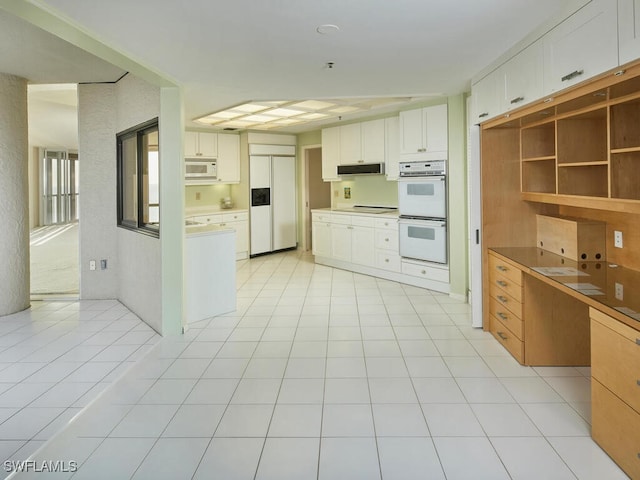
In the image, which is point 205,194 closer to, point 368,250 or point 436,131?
point 368,250

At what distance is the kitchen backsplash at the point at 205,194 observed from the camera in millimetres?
8148

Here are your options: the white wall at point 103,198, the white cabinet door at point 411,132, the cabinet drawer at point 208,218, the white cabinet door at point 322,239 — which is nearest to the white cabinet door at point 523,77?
the white cabinet door at point 411,132

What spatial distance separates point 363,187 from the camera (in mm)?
7711

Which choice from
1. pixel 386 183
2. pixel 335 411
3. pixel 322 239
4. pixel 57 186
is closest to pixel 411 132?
pixel 386 183

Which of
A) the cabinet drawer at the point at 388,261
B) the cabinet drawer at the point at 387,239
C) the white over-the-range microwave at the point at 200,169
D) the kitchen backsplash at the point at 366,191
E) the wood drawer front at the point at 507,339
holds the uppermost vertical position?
the white over-the-range microwave at the point at 200,169

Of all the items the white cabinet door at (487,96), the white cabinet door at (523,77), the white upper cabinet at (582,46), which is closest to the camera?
the white upper cabinet at (582,46)

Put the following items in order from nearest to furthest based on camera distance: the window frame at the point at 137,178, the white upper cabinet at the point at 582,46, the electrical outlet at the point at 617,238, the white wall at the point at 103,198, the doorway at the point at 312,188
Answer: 1. the white upper cabinet at the point at 582,46
2. the electrical outlet at the point at 617,238
3. the window frame at the point at 137,178
4. the white wall at the point at 103,198
5. the doorway at the point at 312,188

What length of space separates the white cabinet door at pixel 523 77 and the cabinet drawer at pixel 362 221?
342 centimetres

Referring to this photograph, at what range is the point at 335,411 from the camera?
271cm

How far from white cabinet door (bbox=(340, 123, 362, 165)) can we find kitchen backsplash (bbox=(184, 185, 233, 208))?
256 cm

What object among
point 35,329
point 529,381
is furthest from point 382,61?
point 35,329

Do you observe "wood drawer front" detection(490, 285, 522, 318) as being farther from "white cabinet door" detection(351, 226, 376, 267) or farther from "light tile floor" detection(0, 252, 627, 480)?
"white cabinet door" detection(351, 226, 376, 267)

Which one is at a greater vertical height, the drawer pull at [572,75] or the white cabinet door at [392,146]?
the white cabinet door at [392,146]

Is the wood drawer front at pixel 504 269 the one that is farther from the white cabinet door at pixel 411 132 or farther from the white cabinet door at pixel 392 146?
the white cabinet door at pixel 392 146
